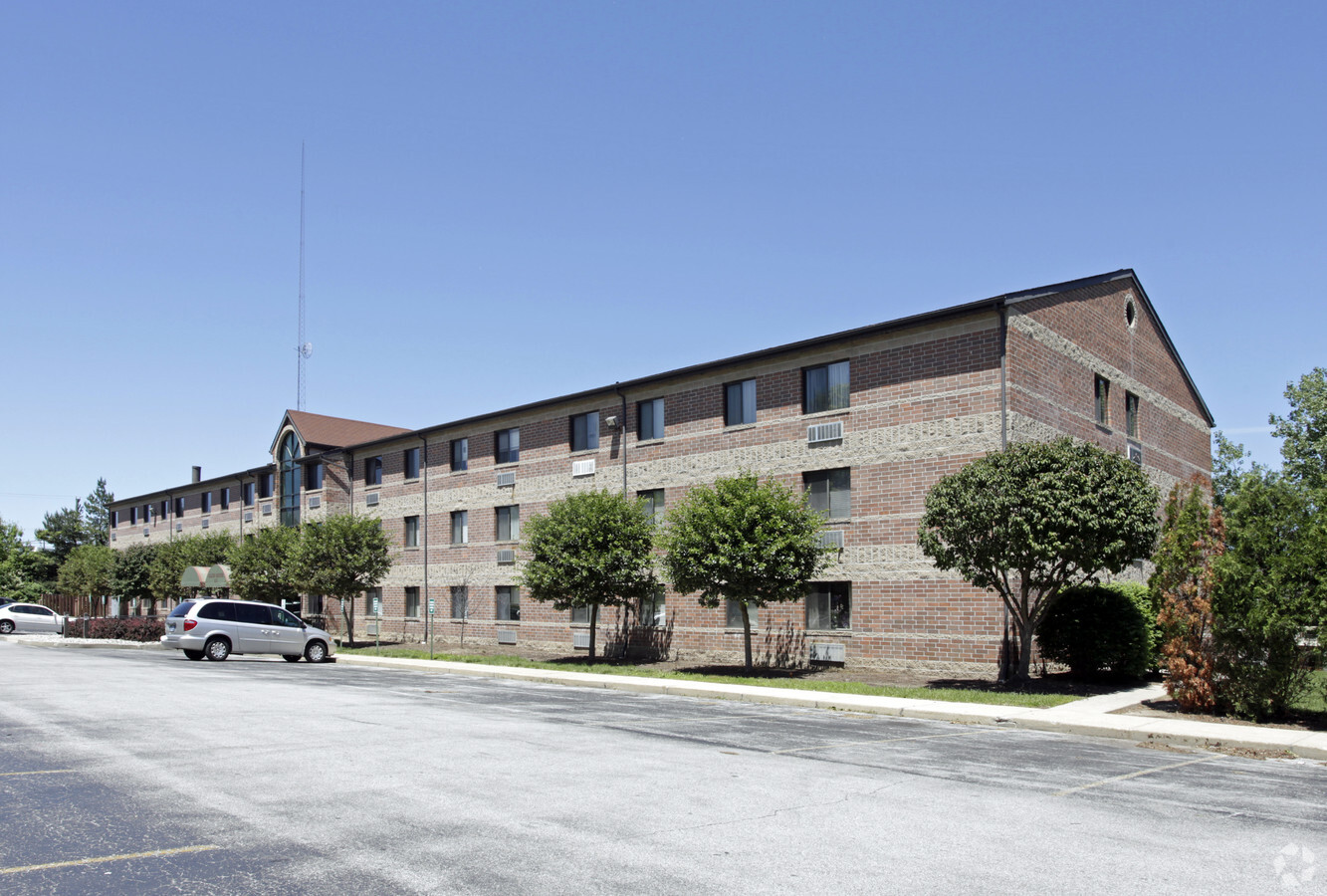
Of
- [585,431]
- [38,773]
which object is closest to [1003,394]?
[585,431]

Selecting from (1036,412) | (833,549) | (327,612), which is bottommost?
(327,612)

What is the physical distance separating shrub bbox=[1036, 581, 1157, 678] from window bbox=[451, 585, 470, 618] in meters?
23.2

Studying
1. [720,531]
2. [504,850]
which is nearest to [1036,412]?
[720,531]

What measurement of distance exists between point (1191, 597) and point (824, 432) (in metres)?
11.2

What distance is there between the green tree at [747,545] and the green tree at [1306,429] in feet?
129

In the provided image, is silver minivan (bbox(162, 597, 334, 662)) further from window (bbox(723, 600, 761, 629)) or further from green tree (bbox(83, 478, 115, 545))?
green tree (bbox(83, 478, 115, 545))

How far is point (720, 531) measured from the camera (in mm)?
23359

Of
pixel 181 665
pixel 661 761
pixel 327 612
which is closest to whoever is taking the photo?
pixel 661 761

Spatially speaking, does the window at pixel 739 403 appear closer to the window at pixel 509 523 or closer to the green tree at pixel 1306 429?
the window at pixel 509 523

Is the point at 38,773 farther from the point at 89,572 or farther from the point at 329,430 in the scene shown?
the point at 89,572

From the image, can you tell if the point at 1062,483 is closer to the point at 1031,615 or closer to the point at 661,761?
the point at 1031,615

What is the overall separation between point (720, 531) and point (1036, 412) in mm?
8328

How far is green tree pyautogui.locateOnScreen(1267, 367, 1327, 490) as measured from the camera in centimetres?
5019

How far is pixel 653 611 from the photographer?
3077cm
